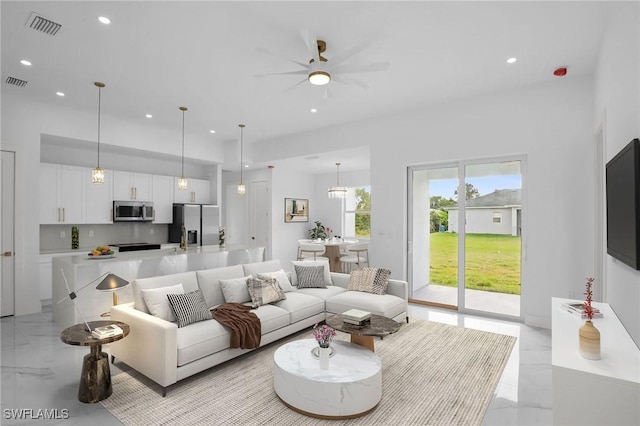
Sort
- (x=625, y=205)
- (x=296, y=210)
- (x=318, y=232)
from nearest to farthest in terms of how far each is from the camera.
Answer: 1. (x=625, y=205)
2. (x=296, y=210)
3. (x=318, y=232)

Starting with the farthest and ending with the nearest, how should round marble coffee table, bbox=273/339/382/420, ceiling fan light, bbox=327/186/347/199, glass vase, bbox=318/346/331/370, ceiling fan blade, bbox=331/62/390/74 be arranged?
ceiling fan light, bbox=327/186/347/199 < ceiling fan blade, bbox=331/62/390/74 < glass vase, bbox=318/346/331/370 < round marble coffee table, bbox=273/339/382/420

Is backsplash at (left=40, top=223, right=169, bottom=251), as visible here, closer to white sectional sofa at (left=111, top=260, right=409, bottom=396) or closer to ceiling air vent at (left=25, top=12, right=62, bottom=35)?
white sectional sofa at (left=111, top=260, right=409, bottom=396)

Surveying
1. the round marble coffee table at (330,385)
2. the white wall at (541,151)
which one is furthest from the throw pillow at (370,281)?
the round marble coffee table at (330,385)

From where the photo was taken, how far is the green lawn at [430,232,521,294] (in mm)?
4684

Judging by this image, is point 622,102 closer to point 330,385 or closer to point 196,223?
point 330,385

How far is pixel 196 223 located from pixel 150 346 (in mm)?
4628

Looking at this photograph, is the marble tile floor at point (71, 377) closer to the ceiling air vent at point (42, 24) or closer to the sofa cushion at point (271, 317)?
the sofa cushion at point (271, 317)

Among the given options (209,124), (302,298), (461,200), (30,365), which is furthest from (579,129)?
(30,365)

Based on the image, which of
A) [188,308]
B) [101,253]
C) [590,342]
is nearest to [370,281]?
[188,308]

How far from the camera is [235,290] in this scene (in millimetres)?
3945

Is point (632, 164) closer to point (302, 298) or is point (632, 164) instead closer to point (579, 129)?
point (579, 129)

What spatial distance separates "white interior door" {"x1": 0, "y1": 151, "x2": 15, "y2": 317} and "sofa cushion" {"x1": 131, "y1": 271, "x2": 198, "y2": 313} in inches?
105

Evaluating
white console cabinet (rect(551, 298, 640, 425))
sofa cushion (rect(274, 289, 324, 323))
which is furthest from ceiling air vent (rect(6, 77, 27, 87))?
white console cabinet (rect(551, 298, 640, 425))

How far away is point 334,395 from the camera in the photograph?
238cm
